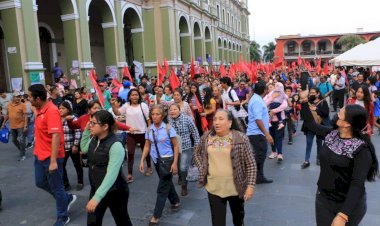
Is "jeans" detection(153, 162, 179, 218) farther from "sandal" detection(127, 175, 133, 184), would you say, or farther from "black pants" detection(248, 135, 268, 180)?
"black pants" detection(248, 135, 268, 180)

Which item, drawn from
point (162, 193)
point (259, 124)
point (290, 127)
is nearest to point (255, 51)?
point (290, 127)

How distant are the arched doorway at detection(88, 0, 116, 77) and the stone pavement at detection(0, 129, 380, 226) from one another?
37.6 feet

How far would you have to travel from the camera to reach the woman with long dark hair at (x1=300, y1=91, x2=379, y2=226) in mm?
2453

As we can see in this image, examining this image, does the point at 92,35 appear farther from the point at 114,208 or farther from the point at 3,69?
the point at 114,208

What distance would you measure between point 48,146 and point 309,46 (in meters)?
68.7

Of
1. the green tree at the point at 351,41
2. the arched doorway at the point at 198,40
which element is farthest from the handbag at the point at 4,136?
the green tree at the point at 351,41

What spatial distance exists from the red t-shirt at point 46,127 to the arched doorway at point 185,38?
72.8 ft

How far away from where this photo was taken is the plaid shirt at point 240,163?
10.3 ft

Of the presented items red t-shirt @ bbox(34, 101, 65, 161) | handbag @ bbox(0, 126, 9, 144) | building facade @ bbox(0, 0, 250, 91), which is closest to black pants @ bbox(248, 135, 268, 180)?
red t-shirt @ bbox(34, 101, 65, 161)

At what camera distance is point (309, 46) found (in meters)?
67.0

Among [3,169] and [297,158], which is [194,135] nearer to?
[297,158]

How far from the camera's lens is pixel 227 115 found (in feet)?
10.4

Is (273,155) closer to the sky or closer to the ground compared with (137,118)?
closer to the ground

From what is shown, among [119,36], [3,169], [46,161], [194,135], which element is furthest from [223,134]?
[119,36]
